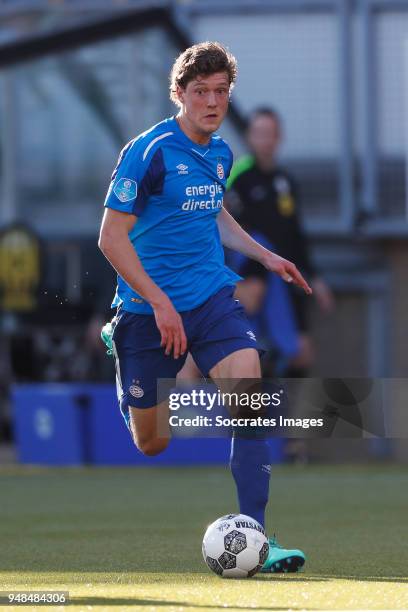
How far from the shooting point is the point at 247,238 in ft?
21.8

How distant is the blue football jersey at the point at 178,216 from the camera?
6219 mm

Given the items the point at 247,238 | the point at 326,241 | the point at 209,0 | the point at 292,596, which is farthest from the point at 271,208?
the point at 292,596

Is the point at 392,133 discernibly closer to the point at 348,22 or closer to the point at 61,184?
the point at 348,22

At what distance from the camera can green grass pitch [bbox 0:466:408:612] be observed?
515cm

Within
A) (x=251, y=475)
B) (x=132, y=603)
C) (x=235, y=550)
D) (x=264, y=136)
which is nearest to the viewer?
(x=132, y=603)

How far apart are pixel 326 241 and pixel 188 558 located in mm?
8138

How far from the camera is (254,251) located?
21.5ft

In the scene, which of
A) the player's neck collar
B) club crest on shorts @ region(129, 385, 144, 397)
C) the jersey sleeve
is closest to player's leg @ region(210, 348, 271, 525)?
club crest on shorts @ region(129, 385, 144, 397)

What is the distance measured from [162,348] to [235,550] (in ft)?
3.39

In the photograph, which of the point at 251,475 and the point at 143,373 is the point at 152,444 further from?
the point at 251,475

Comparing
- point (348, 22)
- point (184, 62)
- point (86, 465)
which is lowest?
point (86, 465)

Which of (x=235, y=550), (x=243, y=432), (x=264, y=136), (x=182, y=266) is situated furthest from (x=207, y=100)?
(x=264, y=136)

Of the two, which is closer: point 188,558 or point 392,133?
point 188,558

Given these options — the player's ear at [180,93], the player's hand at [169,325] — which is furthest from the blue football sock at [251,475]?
the player's ear at [180,93]
